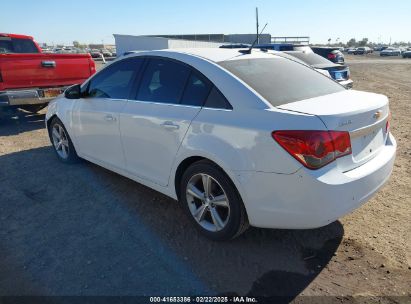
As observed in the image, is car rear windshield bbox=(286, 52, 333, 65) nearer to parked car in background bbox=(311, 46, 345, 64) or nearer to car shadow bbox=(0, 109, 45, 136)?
parked car in background bbox=(311, 46, 345, 64)

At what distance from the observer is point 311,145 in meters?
2.44

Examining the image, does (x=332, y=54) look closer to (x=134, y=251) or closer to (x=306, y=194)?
(x=306, y=194)

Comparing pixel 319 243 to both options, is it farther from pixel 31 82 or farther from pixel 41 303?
pixel 31 82

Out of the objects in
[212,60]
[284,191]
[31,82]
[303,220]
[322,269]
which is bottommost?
A: [322,269]

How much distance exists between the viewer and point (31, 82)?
7.24 meters

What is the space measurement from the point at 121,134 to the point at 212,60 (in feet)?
Answer: 4.55

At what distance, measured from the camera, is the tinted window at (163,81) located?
11.1 feet

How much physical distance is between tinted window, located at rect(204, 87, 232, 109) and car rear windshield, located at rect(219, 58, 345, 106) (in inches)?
9.7

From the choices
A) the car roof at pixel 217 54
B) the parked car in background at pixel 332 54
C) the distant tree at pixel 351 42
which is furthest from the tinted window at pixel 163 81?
the distant tree at pixel 351 42

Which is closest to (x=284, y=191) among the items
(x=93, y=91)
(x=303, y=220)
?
→ (x=303, y=220)

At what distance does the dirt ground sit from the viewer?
2.66 metres

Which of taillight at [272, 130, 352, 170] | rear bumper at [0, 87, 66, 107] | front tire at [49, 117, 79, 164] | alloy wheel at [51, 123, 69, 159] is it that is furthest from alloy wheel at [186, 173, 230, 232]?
rear bumper at [0, 87, 66, 107]

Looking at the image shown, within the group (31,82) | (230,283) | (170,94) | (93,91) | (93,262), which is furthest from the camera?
(31,82)

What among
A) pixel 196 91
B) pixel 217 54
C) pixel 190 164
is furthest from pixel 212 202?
pixel 217 54
